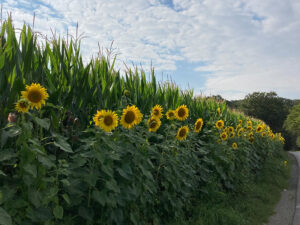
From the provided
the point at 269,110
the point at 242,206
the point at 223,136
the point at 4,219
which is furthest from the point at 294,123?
the point at 4,219

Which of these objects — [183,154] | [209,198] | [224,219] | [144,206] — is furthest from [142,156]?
[209,198]

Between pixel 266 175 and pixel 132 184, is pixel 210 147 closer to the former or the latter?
pixel 132 184

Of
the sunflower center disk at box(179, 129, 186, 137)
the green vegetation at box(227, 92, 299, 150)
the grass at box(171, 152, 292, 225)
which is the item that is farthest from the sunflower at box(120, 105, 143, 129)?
the green vegetation at box(227, 92, 299, 150)

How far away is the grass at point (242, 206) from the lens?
12.5 feet

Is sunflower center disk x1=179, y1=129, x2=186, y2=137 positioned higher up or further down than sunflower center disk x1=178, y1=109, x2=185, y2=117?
further down

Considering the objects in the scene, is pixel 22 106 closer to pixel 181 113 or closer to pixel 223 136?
pixel 181 113

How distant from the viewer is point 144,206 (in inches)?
113

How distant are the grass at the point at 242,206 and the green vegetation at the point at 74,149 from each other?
0.28m

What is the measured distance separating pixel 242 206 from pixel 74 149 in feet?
11.4

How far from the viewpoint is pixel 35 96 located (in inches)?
77.7

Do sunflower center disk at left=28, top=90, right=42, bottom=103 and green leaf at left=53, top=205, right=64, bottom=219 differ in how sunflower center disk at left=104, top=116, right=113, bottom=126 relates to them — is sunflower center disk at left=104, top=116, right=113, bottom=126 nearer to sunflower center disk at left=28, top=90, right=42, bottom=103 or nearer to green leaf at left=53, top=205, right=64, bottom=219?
sunflower center disk at left=28, top=90, right=42, bottom=103

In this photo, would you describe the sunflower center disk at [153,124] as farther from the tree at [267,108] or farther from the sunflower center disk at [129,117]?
the tree at [267,108]

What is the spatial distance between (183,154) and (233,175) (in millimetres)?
2244

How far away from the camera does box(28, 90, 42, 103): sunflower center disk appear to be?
77.2 inches
